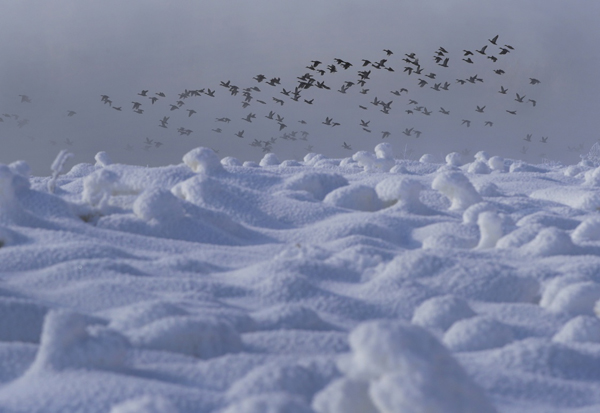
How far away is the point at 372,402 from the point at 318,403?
0.43 feet

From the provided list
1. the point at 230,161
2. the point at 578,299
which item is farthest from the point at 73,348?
the point at 230,161

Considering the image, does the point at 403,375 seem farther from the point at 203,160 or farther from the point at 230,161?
the point at 230,161

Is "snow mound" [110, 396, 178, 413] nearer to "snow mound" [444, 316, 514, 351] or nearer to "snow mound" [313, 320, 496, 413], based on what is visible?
"snow mound" [313, 320, 496, 413]

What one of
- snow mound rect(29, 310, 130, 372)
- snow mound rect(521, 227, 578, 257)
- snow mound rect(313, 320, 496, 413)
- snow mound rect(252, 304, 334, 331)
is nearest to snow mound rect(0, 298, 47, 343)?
snow mound rect(29, 310, 130, 372)

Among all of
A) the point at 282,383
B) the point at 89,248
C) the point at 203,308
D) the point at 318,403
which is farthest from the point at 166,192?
the point at 318,403

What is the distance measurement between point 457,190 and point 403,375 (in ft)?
14.2

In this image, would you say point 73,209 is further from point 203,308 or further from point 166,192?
point 203,308

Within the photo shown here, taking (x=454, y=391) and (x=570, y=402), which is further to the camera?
(x=570, y=402)

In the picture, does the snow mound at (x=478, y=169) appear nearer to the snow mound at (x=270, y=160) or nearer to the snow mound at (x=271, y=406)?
the snow mound at (x=270, y=160)

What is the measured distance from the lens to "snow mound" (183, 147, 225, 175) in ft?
19.2

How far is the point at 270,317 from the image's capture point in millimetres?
2725

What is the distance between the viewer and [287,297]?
122 inches

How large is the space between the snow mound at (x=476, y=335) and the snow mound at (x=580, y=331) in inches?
10.5

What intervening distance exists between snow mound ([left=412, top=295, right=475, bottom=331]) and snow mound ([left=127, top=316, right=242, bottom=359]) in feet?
2.74
